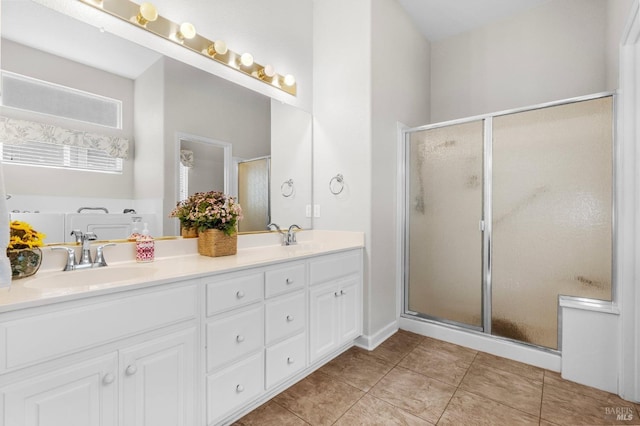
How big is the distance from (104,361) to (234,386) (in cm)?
61

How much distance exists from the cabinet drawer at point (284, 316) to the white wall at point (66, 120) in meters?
0.98

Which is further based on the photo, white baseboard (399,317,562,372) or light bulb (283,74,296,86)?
light bulb (283,74,296,86)

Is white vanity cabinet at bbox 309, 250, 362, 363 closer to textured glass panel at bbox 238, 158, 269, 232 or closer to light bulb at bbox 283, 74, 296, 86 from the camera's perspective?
textured glass panel at bbox 238, 158, 269, 232

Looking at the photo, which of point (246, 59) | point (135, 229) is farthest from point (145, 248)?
point (246, 59)

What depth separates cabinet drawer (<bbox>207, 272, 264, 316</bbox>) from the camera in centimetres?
133

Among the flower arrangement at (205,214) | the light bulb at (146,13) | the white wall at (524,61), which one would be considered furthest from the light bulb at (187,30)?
the white wall at (524,61)

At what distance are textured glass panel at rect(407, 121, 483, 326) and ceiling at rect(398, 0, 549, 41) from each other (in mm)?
1187

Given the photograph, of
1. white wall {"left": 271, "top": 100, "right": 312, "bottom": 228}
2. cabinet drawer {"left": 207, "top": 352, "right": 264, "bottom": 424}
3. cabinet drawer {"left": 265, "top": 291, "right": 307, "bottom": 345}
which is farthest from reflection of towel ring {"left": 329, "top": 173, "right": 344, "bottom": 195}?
cabinet drawer {"left": 207, "top": 352, "right": 264, "bottom": 424}

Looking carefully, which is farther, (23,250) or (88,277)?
(88,277)

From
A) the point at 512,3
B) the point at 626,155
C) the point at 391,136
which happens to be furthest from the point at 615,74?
the point at 391,136

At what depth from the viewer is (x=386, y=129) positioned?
8.27 feet

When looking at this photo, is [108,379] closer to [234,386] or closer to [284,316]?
[234,386]

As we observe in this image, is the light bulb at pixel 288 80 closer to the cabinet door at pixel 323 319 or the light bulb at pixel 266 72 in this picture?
the light bulb at pixel 266 72

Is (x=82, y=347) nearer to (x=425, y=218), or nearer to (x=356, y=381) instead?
(x=356, y=381)
